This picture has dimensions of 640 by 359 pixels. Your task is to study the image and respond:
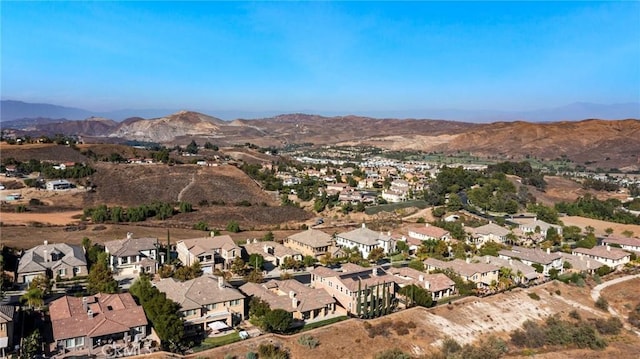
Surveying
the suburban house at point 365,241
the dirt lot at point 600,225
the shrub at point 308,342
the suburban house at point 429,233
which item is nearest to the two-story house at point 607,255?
the dirt lot at point 600,225

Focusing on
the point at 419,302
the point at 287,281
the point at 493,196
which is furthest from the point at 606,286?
the point at 493,196

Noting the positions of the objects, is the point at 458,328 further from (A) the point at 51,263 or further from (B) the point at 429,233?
(A) the point at 51,263

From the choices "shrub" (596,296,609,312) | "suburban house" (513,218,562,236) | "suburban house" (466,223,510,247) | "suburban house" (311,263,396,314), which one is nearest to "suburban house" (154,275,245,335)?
"suburban house" (311,263,396,314)

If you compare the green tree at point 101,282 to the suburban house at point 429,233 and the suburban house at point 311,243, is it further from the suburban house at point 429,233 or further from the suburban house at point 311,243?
the suburban house at point 429,233

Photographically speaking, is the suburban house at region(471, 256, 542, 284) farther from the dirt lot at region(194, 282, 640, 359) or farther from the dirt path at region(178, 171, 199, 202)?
the dirt path at region(178, 171, 199, 202)

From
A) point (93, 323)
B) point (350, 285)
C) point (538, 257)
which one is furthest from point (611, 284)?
point (93, 323)

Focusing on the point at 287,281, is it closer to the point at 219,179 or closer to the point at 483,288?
the point at 483,288
